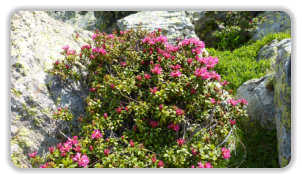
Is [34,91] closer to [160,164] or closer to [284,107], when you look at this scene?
[160,164]

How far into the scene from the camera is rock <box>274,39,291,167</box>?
2.86 m

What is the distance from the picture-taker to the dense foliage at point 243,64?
16.2 ft

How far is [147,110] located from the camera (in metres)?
3.15

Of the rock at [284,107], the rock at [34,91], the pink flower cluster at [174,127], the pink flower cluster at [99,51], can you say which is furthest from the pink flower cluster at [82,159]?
the rock at [284,107]

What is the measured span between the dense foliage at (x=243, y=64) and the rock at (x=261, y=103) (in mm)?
951

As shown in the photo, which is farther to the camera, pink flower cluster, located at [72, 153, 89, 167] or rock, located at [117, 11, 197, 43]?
rock, located at [117, 11, 197, 43]

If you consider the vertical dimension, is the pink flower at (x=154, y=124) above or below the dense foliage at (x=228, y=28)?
below

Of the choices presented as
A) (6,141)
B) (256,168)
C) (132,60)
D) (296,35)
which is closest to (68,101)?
(6,141)

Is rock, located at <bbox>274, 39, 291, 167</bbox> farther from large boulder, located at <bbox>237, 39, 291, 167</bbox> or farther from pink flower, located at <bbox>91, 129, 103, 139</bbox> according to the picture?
pink flower, located at <bbox>91, 129, 103, 139</bbox>

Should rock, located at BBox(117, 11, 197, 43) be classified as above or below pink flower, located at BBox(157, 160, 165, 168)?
above

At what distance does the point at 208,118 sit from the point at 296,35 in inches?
66.0

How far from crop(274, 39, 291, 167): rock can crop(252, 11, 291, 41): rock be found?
4.04 meters

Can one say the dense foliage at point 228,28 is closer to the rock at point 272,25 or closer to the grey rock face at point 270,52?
the rock at point 272,25

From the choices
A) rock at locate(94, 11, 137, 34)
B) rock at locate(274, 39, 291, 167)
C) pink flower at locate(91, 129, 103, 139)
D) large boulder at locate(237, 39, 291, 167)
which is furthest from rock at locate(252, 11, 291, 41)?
pink flower at locate(91, 129, 103, 139)
